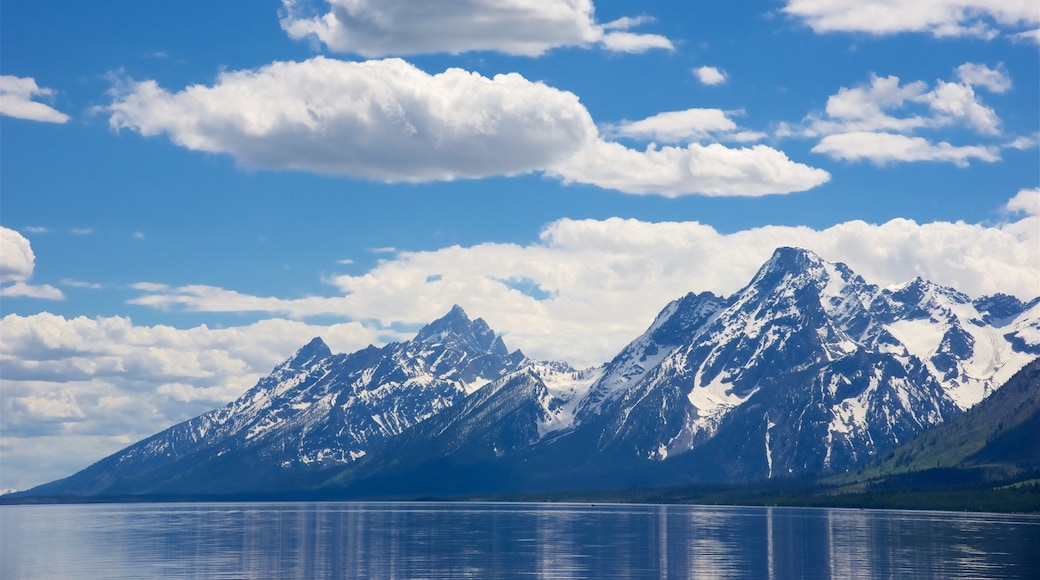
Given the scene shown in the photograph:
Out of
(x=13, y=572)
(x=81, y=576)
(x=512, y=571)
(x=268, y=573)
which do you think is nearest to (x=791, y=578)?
(x=512, y=571)

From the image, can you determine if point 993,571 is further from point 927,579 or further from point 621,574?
point 621,574

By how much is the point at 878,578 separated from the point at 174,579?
4079 inches

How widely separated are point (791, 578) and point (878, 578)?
41.0 ft

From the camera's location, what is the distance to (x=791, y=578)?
614 ft

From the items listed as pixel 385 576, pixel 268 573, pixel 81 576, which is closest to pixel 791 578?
pixel 385 576

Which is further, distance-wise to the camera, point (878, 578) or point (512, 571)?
point (512, 571)

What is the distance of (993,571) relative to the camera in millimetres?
188125

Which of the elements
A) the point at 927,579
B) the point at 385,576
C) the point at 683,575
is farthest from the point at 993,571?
the point at 385,576

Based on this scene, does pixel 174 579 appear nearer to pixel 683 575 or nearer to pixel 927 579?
pixel 683 575

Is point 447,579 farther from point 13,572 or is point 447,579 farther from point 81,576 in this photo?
point 13,572

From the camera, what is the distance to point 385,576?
191125 millimetres

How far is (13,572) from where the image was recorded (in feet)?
653

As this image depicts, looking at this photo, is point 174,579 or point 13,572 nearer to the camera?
point 174,579

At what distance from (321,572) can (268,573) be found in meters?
8.25
